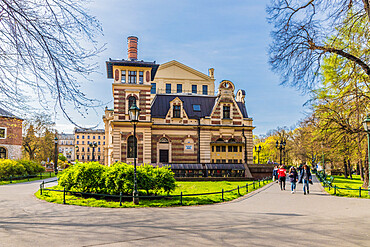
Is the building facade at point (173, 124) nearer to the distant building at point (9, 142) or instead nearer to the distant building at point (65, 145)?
the distant building at point (9, 142)

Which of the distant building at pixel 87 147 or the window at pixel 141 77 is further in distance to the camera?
the distant building at pixel 87 147

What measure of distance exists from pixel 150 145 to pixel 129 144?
7.63 feet

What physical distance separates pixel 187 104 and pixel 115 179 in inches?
970

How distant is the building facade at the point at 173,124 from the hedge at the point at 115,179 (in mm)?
17989

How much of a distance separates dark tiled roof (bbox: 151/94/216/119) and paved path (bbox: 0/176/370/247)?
23954 millimetres

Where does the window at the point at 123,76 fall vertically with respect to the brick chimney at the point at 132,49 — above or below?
below

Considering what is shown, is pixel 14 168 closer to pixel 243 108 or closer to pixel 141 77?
pixel 141 77

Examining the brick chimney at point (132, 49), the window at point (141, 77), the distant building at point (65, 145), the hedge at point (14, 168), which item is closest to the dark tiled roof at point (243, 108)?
the window at point (141, 77)

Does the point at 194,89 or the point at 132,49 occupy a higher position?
the point at 132,49

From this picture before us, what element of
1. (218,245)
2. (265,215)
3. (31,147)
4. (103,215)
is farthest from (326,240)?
(31,147)

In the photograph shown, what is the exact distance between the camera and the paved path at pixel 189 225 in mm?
8156

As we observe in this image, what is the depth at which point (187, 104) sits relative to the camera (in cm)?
3912

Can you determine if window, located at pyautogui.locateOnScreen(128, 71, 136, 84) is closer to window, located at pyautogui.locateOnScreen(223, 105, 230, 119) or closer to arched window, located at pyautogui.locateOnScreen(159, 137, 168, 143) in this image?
arched window, located at pyautogui.locateOnScreen(159, 137, 168, 143)

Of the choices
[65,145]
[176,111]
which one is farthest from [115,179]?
[65,145]
